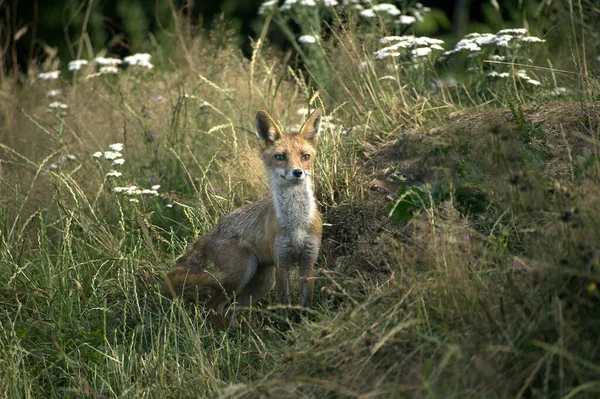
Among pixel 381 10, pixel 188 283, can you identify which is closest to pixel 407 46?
pixel 381 10

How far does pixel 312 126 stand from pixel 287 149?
15.0 inches

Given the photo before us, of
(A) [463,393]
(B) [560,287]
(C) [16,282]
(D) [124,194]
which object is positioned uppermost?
(B) [560,287]

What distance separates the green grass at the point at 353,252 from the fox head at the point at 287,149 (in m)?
0.65

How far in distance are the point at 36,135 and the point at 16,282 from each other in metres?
3.81

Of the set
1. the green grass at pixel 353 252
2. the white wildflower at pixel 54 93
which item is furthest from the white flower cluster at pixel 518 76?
the white wildflower at pixel 54 93

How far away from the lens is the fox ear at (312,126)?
5.59 m

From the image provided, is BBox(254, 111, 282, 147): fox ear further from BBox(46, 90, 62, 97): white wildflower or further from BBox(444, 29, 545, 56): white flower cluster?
BBox(46, 90, 62, 97): white wildflower

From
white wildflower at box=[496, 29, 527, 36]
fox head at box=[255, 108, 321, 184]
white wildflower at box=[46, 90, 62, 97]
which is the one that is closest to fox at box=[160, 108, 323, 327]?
fox head at box=[255, 108, 321, 184]

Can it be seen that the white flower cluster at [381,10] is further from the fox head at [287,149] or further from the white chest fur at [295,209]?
the white chest fur at [295,209]

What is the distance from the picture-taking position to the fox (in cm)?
530

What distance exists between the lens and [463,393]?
3.19m

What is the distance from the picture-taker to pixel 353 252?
19.1ft

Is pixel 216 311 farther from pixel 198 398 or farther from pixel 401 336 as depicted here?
pixel 401 336

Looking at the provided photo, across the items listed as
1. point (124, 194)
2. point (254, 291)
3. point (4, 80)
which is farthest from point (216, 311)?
point (4, 80)
